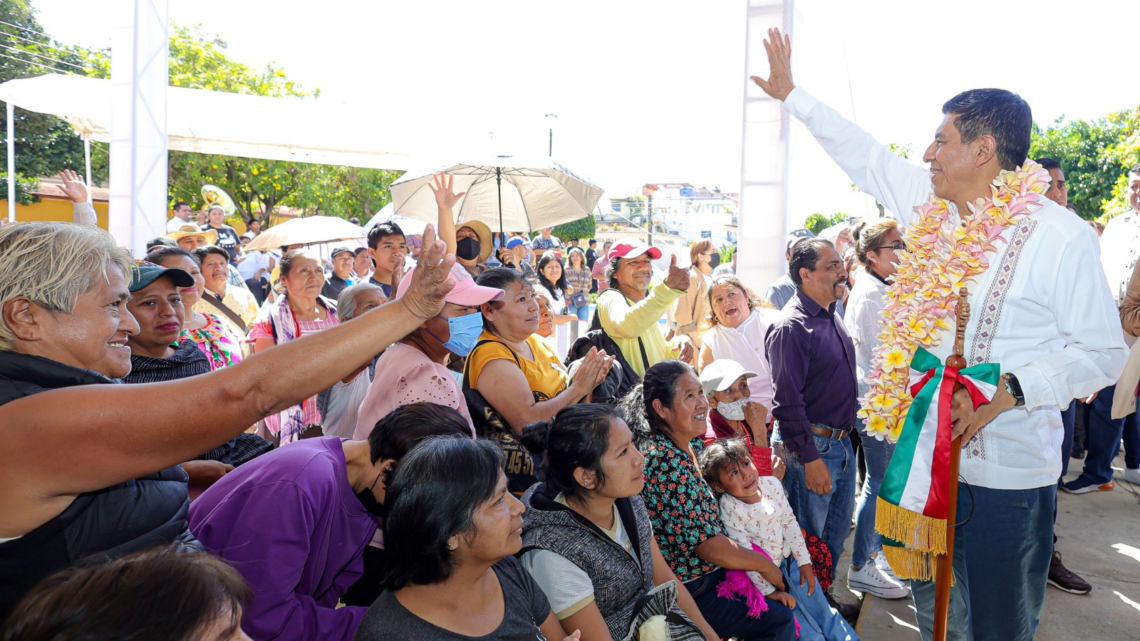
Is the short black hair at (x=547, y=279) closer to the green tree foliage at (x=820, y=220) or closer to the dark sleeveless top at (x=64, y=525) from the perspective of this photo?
the dark sleeveless top at (x=64, y=525)

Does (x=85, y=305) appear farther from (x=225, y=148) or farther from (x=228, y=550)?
(x=225, y=148)

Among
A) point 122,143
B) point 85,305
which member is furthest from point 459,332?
point 122,143

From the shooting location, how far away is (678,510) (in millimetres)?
3053

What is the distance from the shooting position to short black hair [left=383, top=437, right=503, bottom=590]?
196 centimetres

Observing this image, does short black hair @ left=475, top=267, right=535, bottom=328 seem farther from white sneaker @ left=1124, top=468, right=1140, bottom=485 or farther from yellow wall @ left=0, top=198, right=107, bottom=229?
yellow wall @ left=0, top=198, right=107, bottom=229

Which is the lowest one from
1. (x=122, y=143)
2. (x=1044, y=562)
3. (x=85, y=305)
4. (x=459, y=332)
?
(x=1044, y=562)

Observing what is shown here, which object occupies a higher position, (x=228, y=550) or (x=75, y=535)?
(x=75, y=535)

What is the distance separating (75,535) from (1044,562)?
2.68 m

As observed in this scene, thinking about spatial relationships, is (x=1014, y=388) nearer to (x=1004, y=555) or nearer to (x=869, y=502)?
(x=1004, y=555)

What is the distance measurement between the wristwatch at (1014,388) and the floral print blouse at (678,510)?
52.8 inches

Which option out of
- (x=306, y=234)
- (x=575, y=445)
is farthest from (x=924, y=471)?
(x=306, y=234)

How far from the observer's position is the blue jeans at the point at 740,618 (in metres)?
3.00

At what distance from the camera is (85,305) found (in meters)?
1.56

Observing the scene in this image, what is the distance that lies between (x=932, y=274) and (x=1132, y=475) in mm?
5070
